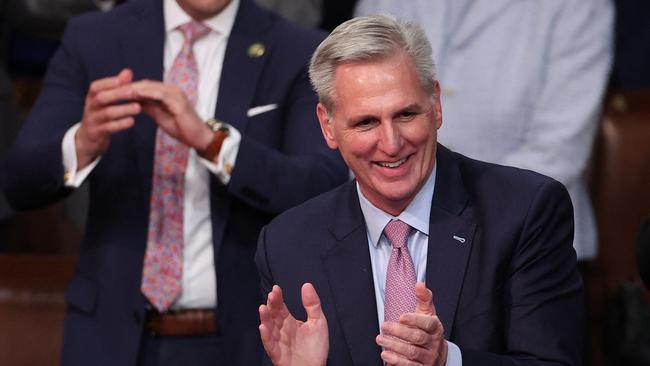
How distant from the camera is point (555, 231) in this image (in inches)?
98.9

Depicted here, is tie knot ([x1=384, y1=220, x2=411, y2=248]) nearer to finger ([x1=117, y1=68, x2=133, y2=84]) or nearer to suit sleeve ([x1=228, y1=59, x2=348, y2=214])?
suit sleeve ([x1=228, y1=59, x2=348, y2=214])

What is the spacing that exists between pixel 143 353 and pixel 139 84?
0.61m

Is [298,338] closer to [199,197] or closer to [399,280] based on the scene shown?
[399,280]

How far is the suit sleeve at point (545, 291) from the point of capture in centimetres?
244

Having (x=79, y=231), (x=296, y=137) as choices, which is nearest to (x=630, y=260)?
(x=296, y=137)

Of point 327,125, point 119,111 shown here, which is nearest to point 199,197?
point 119,111

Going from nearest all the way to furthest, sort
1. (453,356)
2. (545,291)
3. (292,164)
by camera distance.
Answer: (453,356)
(545,291)
(292,164)

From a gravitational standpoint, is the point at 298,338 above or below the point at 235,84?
below

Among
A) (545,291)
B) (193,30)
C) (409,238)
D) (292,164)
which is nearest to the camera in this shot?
(545,291)

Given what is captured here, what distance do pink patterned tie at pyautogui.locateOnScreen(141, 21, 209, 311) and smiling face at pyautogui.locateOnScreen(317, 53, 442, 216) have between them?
0.59 m

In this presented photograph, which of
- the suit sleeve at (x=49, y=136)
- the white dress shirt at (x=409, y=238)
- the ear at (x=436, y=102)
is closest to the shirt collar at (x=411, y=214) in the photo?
the white dress shirt at (x=409, y=238)

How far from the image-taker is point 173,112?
2857mm

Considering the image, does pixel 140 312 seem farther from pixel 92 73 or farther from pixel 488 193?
pixel 488 193

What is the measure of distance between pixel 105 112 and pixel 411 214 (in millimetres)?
740
